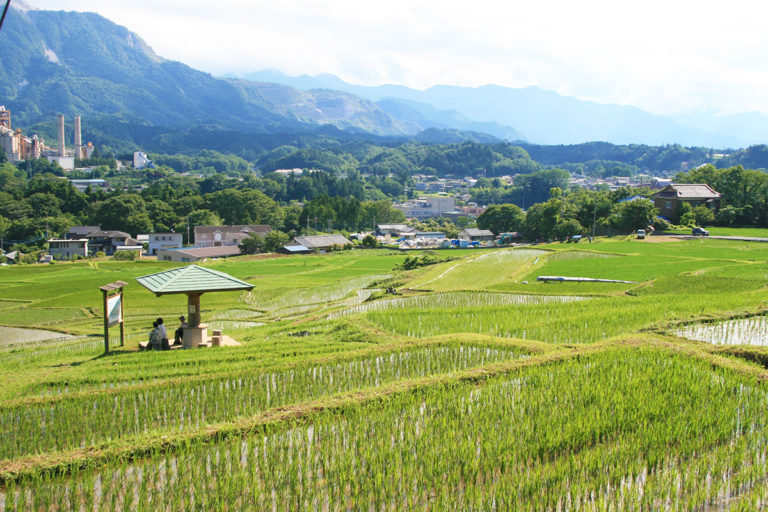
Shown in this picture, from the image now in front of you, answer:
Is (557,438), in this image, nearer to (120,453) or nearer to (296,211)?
(120,453)

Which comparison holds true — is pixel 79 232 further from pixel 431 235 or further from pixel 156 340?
pixel 156 340

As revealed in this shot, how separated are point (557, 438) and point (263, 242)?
240 ft

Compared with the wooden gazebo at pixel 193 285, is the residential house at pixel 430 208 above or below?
above

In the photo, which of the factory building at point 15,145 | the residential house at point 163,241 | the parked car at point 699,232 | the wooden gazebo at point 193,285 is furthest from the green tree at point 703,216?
the factory building at point 15,145

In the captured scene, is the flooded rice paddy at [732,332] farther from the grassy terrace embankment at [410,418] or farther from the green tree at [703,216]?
the green tree at [703,216]

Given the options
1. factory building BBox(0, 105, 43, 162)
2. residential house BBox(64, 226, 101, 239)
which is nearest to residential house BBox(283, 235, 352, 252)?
residential house BBox(64, 226, 101, 239)

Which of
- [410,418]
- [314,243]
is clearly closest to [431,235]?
[314,243]

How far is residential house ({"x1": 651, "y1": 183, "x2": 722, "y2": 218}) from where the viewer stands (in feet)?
198

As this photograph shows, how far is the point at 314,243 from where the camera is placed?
3113 inches

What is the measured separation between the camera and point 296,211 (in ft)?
339

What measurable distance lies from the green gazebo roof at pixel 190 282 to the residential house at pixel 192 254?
174ft

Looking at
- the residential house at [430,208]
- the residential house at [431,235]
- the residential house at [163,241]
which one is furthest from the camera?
the residential house at [430,208]

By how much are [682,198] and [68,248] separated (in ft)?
241

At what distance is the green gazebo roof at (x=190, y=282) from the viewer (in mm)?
15094
